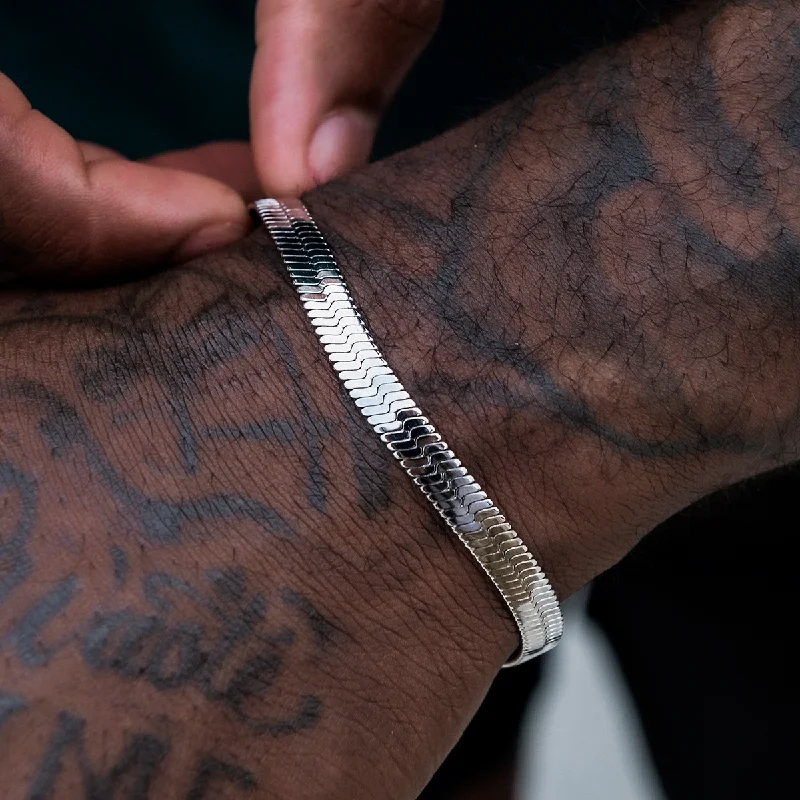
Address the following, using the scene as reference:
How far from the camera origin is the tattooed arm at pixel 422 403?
870 mm

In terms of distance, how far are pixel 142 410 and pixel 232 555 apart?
182 mm

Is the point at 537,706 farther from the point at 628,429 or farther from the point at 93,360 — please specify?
the point at 93,360

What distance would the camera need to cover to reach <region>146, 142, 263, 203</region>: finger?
139cm

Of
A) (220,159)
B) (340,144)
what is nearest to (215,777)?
(340,144)

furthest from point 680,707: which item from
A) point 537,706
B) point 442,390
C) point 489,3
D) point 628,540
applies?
point 489,3

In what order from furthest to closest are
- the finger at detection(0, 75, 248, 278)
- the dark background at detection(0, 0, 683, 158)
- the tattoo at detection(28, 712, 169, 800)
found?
the dark background at detection(0, 0, 683, 158) < the finger at detection(0, 75, 248, 278) < the tattoo at detection(28, 712, 169, 800)

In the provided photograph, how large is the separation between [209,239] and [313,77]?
285mm

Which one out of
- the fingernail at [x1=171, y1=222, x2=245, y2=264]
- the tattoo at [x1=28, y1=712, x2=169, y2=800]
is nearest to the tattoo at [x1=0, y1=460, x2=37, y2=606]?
the tattoo at [x1=28, y1=712, x2=169, y2=800]

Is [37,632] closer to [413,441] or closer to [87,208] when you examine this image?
[413,441]

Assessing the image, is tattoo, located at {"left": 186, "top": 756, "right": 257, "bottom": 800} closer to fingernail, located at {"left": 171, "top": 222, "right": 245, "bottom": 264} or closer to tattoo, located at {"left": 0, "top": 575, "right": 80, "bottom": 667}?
tattoo, located at {"left": 0, "top": 575, "right": 80, "bottom": 667}

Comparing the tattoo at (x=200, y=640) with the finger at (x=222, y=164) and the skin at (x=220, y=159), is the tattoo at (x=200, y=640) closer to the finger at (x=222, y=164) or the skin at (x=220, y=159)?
Answer: the skin at (x=220, y=159)

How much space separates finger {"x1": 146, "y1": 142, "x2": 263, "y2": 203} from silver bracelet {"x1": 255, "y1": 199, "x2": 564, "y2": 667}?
1.50 feet

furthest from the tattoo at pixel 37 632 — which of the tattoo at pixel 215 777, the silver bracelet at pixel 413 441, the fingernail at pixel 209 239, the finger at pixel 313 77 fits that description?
the finger at pixel 313 77

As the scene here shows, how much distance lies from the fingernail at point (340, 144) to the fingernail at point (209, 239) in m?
0.16
